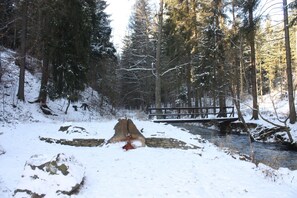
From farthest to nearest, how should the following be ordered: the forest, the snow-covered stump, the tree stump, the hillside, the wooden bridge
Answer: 1. the wooden bridge
2. the forest
3. the hillside
4. the tree stump
5. the snow-covered stump

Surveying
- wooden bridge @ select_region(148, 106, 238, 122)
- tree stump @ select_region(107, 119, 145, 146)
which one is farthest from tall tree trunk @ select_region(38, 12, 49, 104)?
tree stump @ select_region(107, 119, 145, 146)

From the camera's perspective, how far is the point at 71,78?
57.4 feet

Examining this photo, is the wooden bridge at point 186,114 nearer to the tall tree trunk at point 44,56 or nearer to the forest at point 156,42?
the forest at point 156,42

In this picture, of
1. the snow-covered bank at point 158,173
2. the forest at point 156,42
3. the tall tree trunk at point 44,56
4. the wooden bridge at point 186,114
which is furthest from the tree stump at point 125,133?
the tall tree trunk at point 44,56

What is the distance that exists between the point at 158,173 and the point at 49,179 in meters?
2.42

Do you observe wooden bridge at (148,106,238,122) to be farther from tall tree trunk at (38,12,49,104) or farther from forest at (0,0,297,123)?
tall tree trunk at (38,12,49,104)

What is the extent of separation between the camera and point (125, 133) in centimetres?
993

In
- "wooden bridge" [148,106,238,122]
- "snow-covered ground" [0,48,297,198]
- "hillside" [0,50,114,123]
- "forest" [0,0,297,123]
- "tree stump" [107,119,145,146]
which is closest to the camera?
"snow-covered ground" [0,48,297,198]

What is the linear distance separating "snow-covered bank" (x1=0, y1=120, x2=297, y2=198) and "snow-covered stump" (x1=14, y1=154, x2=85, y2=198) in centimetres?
25

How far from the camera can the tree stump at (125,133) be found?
9.88 m

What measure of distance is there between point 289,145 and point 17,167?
11826mm

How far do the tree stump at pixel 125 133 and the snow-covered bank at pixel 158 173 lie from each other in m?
0.30

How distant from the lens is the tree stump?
9875mm

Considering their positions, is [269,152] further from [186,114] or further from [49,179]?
[49,179]
